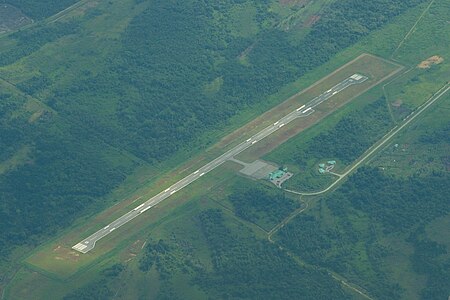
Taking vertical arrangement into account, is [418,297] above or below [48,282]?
below

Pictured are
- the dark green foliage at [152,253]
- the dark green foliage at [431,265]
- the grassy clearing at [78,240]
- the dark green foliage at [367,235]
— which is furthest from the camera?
the grassy clearing at [78,240]

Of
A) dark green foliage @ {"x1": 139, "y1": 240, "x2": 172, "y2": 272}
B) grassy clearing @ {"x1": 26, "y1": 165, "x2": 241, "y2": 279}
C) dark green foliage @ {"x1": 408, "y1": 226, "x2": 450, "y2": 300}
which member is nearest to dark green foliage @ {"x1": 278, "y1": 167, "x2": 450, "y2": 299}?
dark green foliage @ {"x1": 408, "y1": 226, "x2": 450, "y2": 300}

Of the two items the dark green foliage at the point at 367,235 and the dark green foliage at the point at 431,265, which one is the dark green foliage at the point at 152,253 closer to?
the dark green foliage at the point at 367,235

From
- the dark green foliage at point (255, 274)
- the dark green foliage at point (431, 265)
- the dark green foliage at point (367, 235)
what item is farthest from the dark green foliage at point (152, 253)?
the dark green foliage at point (431, 265)

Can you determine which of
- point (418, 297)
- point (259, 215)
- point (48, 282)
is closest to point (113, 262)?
point (48, 282)

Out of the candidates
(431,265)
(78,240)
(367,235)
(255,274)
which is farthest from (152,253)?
(431,265)

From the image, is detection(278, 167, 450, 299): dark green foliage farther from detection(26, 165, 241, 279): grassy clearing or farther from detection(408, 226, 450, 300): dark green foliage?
detection(26, 165, 241, 279): grassy clearing

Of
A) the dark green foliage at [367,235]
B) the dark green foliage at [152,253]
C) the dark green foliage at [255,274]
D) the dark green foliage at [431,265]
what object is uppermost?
the dark green foliage at [152,253]

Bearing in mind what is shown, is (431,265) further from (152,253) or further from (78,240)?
(78,240)

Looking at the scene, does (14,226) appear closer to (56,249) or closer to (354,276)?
(56,249)
